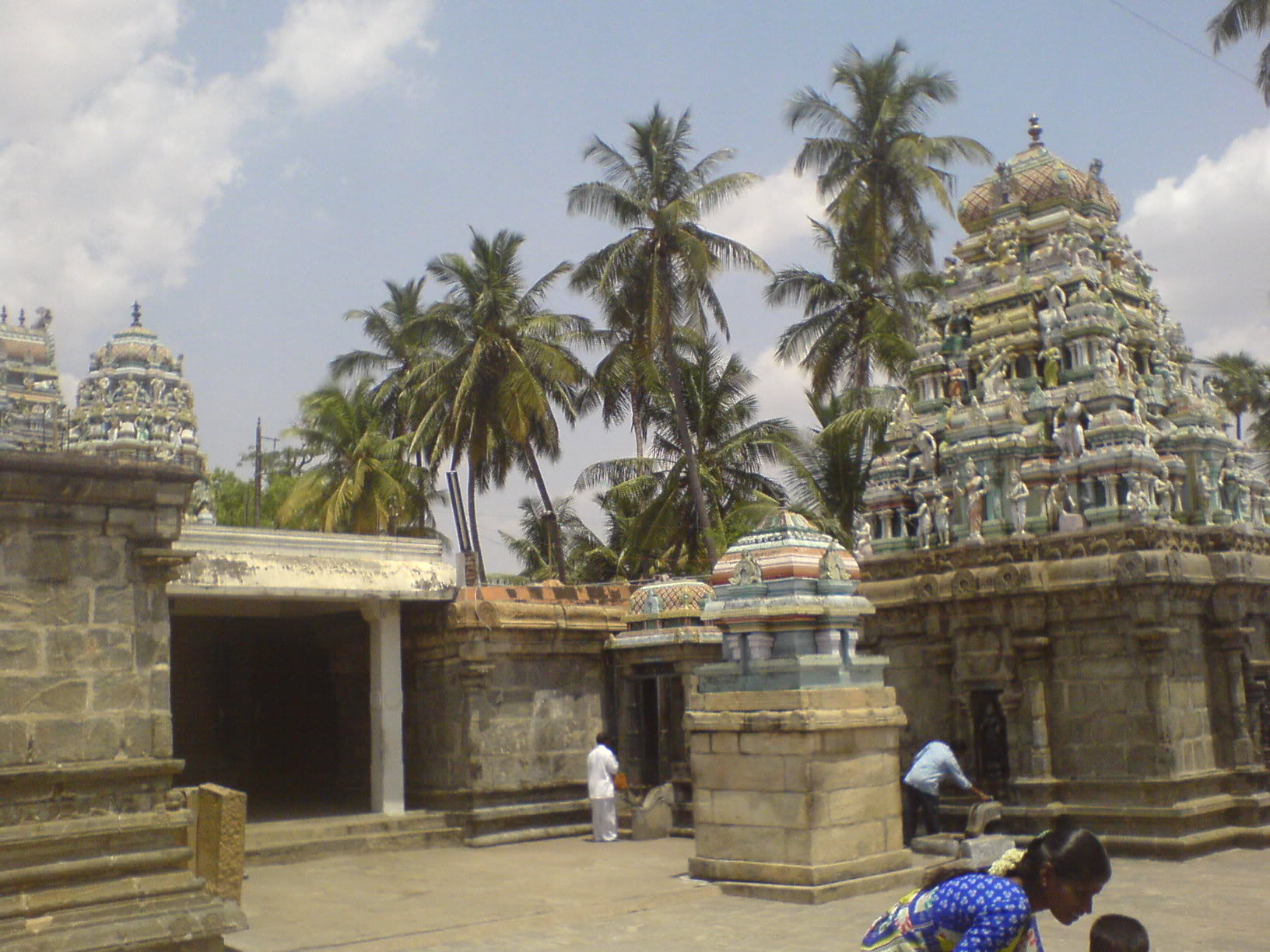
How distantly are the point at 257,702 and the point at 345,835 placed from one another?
6878 millimetres

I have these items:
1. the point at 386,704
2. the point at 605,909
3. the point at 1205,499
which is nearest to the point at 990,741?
the point at 1205,499

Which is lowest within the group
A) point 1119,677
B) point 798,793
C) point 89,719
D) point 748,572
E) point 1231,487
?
point 798,793

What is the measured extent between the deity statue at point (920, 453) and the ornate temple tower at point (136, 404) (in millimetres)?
15095

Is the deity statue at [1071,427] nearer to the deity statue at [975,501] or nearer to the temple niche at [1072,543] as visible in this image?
the temple niche at [1072,543]

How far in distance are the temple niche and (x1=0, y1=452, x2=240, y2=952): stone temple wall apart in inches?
344

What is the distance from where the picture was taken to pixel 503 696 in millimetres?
14977

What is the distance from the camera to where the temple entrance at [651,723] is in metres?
15.2

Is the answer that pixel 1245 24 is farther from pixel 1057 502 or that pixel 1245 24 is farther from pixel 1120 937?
pixel 1120 937

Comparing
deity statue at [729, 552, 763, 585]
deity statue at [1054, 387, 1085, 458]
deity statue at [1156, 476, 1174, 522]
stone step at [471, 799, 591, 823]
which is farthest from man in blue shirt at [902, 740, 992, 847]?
stone step at [471, 799, 591, 823]

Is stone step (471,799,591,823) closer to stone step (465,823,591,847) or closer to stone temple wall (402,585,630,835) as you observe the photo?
stone temple wall (402,585,630,835)

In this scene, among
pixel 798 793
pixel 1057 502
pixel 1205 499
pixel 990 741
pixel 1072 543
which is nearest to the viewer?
pixel 798 793

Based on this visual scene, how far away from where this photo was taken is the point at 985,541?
45.8 feet

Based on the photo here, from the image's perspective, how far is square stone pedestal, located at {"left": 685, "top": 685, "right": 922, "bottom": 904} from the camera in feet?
31.5

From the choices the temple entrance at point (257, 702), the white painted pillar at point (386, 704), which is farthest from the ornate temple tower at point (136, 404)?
the white painted pillar at point (386, 704)
